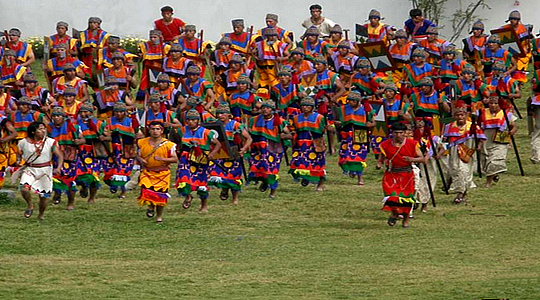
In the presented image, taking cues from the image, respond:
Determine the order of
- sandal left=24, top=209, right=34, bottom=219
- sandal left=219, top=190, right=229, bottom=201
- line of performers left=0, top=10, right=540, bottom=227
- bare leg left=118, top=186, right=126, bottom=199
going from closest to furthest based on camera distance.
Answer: sandal left=24, top=209, right=34, bottom=219, line of performers left=0, top=10, right=540, bottom=227, sandal left=219, top=190, right=229, bottom=201, bare leg left=118, top=186, right=126, bottom=199

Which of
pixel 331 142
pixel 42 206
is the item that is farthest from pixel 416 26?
pixel 42 206

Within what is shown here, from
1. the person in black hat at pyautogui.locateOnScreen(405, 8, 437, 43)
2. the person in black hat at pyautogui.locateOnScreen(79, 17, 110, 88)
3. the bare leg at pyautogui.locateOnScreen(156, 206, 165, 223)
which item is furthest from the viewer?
the person in black hat at pyautogui.locateOnScreen(405, 8, 437, 43)

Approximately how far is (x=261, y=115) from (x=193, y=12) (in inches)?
435

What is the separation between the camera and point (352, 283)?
1764 cm

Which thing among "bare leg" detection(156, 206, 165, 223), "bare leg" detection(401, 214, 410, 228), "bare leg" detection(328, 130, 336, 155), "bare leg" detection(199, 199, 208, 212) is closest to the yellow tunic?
"bare leg" detection(156, 206, 165, 223)

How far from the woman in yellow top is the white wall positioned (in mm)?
13183

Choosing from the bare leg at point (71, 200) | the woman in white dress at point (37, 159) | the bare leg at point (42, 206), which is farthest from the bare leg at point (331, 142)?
the woman in white dress at point (37, 159)

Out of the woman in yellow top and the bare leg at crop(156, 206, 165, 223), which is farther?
the bare leg at crop(156, 206, 165, 223)

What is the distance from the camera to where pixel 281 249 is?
2000cm

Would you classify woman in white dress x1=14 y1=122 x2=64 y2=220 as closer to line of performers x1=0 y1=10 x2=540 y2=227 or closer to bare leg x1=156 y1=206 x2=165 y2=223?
line of performers x1=0 y1=10 x2=540 y2=227

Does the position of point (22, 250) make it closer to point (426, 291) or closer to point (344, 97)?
point (426, 291)

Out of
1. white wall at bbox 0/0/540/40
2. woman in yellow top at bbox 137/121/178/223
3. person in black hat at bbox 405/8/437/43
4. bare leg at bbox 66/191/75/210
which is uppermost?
white wall at bbox 0/0/540/40

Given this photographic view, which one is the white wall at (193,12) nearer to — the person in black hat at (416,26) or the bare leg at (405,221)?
the person in black hat at (416,26)

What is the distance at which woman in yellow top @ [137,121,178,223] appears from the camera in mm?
21469
